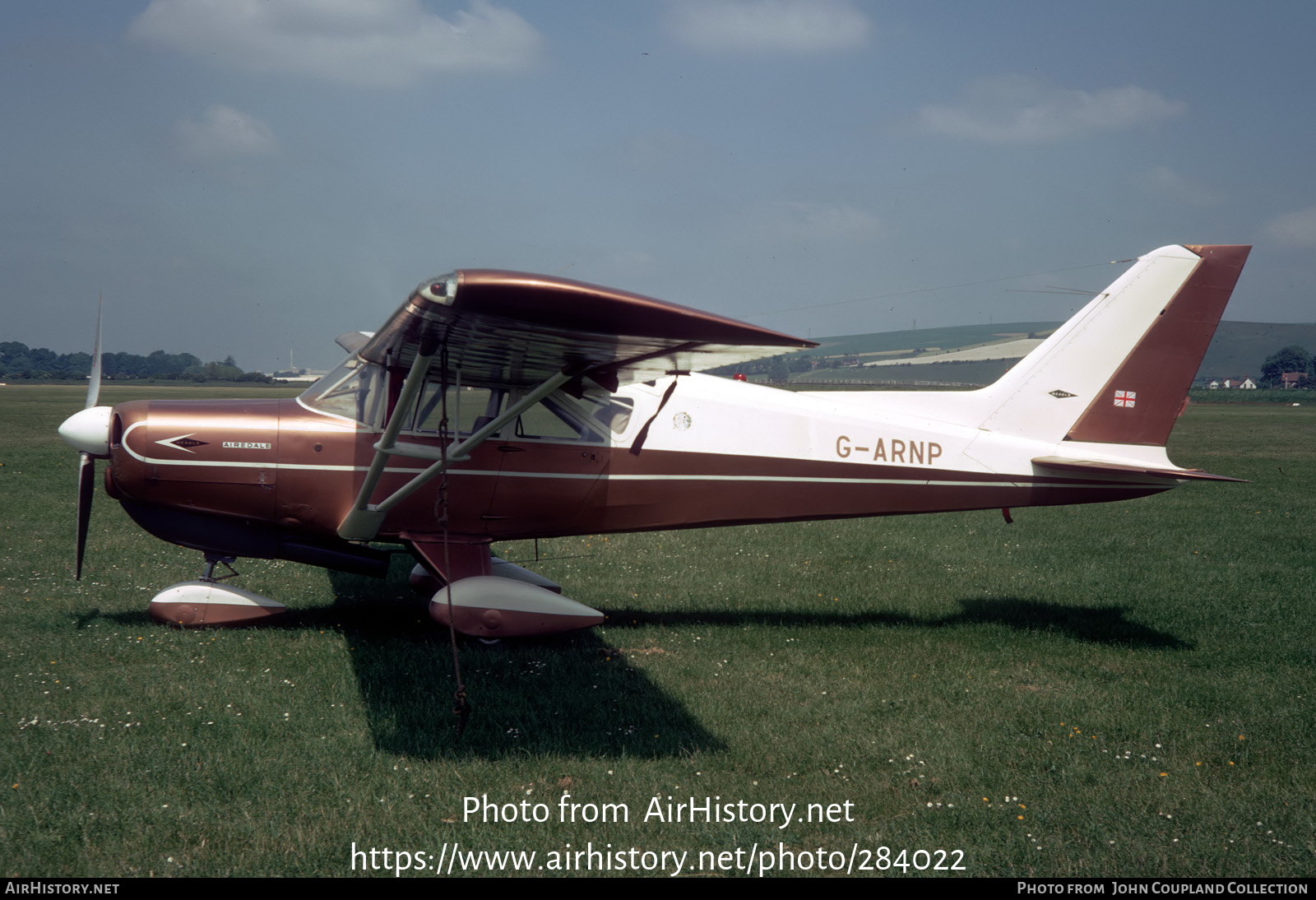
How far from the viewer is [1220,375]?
150 meters

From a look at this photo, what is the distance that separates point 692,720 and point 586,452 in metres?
2.41

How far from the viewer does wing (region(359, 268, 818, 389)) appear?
390 centimetres

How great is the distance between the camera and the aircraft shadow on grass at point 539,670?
5.12 metres

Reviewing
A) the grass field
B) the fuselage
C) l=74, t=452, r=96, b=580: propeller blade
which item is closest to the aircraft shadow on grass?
the grass field

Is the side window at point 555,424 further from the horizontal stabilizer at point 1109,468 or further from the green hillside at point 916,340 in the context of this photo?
the green hillside at point 916,340

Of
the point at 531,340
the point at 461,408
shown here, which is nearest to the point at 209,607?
the point at 461,408

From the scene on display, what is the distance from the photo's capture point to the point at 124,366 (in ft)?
441

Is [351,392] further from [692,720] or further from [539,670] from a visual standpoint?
[692,720]

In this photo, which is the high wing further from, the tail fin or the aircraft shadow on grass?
the tail fin

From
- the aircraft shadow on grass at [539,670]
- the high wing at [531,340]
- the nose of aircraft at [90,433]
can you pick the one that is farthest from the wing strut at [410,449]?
the nose of aircraft at [90,433]

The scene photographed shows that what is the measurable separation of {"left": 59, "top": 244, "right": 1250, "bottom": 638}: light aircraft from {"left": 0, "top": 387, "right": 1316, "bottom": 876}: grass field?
2.38 feet

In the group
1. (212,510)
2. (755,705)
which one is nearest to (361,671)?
(212,510)

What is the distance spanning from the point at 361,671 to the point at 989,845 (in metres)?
4.30
